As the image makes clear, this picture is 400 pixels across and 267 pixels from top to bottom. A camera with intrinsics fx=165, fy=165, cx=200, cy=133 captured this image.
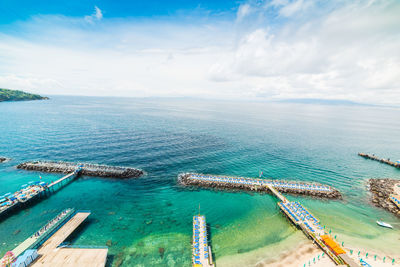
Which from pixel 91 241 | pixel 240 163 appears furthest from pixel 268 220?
pixel 91 241

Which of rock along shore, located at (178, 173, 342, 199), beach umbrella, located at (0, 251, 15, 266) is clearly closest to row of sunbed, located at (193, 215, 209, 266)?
rock along shore, located at (178, 173, 342, 199)

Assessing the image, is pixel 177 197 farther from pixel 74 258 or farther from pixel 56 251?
pixel 56 251

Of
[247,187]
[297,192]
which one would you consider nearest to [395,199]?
[297,192]

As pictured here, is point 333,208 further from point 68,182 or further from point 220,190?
point 68,182

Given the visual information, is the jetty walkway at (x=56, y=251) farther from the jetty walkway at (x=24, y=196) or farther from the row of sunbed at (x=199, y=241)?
the row of sunbed at (x=199, y=241)

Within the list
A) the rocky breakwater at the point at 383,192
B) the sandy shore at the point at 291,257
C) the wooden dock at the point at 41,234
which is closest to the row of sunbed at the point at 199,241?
the sandy shore at the point at 291,257
